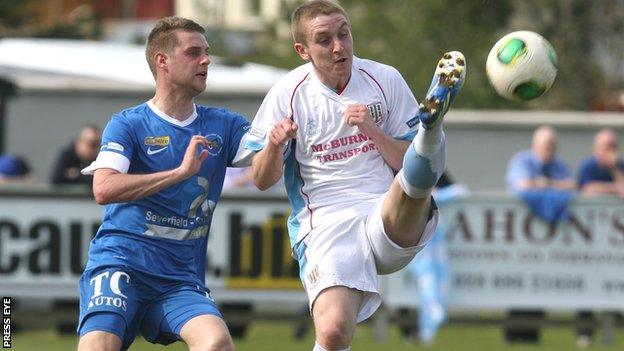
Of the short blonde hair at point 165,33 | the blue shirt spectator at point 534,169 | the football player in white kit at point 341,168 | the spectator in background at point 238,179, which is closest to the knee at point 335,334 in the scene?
the football player in white kit at point 341,168

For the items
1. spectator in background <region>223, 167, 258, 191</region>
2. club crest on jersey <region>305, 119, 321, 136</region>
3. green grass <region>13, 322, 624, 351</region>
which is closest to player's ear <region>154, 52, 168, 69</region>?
club crest on jersey <region>305, 119, 321, 136</region>

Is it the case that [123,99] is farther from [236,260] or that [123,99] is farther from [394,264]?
[394,264]

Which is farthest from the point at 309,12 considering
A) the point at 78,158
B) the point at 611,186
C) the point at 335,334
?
the point at 611,186

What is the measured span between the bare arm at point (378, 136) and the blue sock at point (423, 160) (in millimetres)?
305

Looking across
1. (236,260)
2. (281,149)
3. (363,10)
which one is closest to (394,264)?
(281,149)

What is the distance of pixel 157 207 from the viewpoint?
834cm

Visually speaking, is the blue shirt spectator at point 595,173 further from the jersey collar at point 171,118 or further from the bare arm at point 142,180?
the bare arm at point 142,180

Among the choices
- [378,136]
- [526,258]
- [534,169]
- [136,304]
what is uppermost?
[378,136]

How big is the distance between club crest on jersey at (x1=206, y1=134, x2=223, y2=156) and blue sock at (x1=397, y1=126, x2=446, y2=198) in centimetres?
105

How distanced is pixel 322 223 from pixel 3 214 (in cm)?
756

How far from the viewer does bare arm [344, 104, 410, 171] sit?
8375mm

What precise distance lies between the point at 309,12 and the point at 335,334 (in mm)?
1800

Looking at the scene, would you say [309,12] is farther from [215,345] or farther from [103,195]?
[215,345]

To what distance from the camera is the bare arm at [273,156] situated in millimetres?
8203
